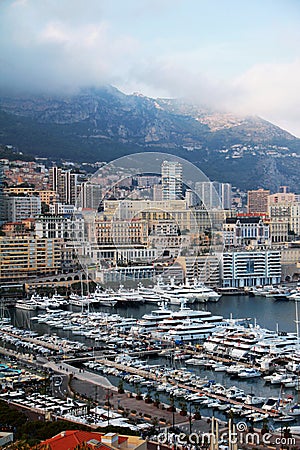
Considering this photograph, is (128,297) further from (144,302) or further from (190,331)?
(190,331)

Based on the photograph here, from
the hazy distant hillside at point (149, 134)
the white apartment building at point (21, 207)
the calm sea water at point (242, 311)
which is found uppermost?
the hazy distant hillside at point (149, 134)

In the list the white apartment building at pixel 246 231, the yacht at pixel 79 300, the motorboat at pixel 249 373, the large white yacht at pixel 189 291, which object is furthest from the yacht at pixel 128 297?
the white apartment building at pixel 246 231

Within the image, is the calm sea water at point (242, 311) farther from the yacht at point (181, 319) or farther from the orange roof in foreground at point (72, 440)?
the orange roof in foreground at point (72, 440)

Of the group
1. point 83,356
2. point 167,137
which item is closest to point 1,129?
point 167,137

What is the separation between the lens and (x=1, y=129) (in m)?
31.1

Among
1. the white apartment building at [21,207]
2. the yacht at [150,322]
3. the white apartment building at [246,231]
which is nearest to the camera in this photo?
the yacht at [150,322]

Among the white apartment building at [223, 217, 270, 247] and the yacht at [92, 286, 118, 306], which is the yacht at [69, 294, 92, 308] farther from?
the white apartment building at [223, 217, 270, 247]

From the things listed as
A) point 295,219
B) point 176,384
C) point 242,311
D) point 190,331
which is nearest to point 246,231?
point 295,219

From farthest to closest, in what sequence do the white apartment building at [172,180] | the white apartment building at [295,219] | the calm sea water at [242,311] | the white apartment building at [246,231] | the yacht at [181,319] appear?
the white apartment building at [295,219] → the white apartment building at [246,231] → the white apartment building at [172,180] → the calm sea water at [242,311] → the yacht at [181,319]

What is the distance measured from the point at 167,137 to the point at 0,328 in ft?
93.2

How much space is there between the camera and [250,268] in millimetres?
17297

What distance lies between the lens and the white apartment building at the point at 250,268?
17016mm

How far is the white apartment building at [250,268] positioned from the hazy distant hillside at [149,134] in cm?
1482

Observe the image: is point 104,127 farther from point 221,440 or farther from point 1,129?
point 221,440
